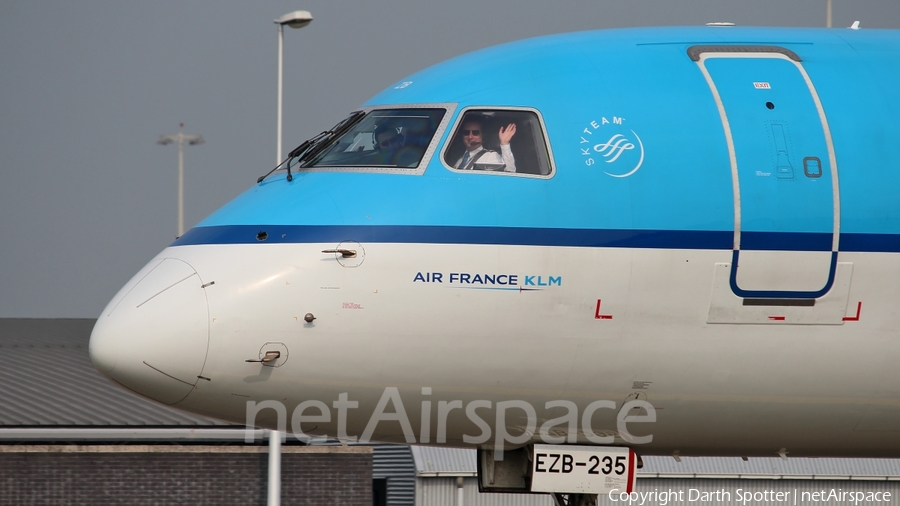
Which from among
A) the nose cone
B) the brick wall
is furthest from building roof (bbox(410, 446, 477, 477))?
the nose cone

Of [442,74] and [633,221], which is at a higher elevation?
[442,74]

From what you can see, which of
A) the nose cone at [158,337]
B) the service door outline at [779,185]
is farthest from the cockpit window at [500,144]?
the nose cone at [158,337]

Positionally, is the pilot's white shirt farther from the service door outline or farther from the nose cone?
the nose cone

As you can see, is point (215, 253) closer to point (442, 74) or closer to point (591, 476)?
point (442, 74)

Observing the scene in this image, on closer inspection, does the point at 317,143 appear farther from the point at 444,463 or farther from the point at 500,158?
the point at 444,463

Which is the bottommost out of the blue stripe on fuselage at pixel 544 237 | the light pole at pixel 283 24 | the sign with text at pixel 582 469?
Result: the sign with text at pixel 582 469

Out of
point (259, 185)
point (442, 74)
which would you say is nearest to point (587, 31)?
point (442, 74)

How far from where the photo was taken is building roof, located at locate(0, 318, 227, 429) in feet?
86.2

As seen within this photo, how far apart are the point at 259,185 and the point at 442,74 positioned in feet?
5.94

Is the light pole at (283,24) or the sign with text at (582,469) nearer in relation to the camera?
the sign with text at (582,469)

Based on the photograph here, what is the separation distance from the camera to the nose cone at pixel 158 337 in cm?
841

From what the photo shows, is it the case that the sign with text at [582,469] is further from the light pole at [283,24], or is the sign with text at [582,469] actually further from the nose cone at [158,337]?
the light pole at [283,24]

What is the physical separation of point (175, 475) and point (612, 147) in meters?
20.8

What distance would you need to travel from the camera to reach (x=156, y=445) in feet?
89.7
